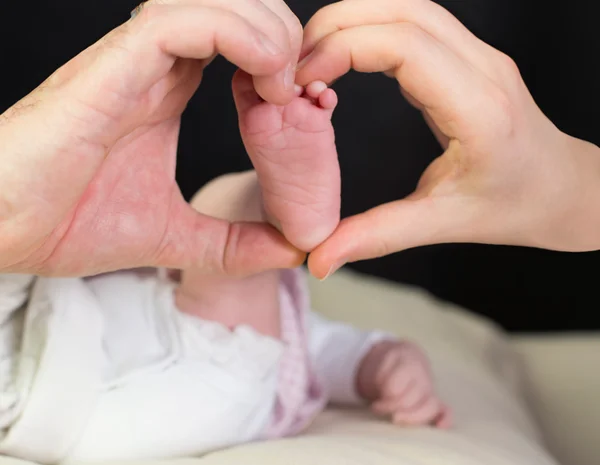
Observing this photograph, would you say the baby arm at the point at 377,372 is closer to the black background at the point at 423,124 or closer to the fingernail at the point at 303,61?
the black background at the point at 423,124

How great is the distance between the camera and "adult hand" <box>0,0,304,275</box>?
1.76ft

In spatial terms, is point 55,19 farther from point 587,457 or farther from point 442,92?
point 587,457

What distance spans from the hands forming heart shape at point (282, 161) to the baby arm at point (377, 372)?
0.90 ft

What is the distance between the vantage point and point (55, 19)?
1260 mm

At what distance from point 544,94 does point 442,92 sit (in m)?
0.90

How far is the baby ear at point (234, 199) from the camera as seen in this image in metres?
0.82

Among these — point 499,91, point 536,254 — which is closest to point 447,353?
point 536,254

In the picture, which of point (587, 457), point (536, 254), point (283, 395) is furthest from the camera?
point (536, 254)

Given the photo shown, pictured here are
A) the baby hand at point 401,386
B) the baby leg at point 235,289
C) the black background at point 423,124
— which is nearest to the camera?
the baby leg at point 235,289

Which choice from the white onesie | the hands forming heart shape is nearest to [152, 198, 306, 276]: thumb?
the hands forming heart shape

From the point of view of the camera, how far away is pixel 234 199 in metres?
0.84

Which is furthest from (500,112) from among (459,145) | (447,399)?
(447,399)

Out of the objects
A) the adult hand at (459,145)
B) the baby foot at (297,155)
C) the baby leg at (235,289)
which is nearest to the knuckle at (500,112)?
the adult hand at (459,145)

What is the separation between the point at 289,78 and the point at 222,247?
22cm
